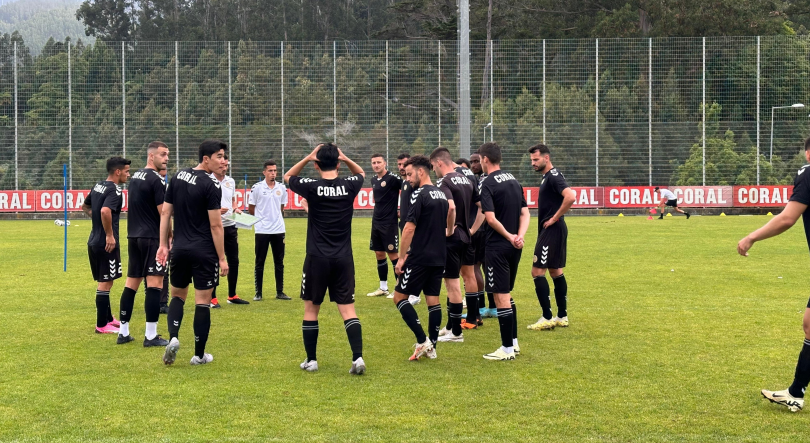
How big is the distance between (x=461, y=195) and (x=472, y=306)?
1651 mm

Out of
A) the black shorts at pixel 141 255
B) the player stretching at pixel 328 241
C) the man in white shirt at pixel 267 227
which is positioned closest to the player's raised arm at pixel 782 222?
the player stretching at pixel 328 241

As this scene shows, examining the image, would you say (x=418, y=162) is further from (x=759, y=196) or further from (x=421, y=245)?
(x=759, y=196)

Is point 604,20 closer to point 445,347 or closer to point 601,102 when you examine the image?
point 601,102

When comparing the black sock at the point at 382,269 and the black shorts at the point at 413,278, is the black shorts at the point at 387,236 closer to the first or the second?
the black sock at the point at 382,269

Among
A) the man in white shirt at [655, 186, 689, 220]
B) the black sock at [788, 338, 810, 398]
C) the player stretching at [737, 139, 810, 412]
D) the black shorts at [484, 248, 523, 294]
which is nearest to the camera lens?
the player stretching at [737, 139, 810, 412]

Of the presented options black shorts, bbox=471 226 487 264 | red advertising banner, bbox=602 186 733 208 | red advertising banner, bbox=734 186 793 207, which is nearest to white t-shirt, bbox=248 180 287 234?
black shorts, bbox=471 226 487 264

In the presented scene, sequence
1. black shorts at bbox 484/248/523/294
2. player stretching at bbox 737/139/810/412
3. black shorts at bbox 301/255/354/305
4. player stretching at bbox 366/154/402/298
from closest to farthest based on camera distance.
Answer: player stretching at bbox 737/139/810/412, black shorts at bbox 301/255/354/305, black shorts at bbox 484/248/523/294, player stretching at bbox 366/154/402/298

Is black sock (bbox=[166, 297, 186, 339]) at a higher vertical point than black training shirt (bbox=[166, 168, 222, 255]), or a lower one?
lower

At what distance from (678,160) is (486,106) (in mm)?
9065

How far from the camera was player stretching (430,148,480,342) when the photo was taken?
7.89m

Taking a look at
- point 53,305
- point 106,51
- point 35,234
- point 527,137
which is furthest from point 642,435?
point 106,51

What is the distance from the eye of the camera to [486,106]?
37.7 meters

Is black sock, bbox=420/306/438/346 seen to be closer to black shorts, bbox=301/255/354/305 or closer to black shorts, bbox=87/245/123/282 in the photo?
black shorts, bbox=301/255/354/305

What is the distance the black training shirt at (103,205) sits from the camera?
875 centimetres
